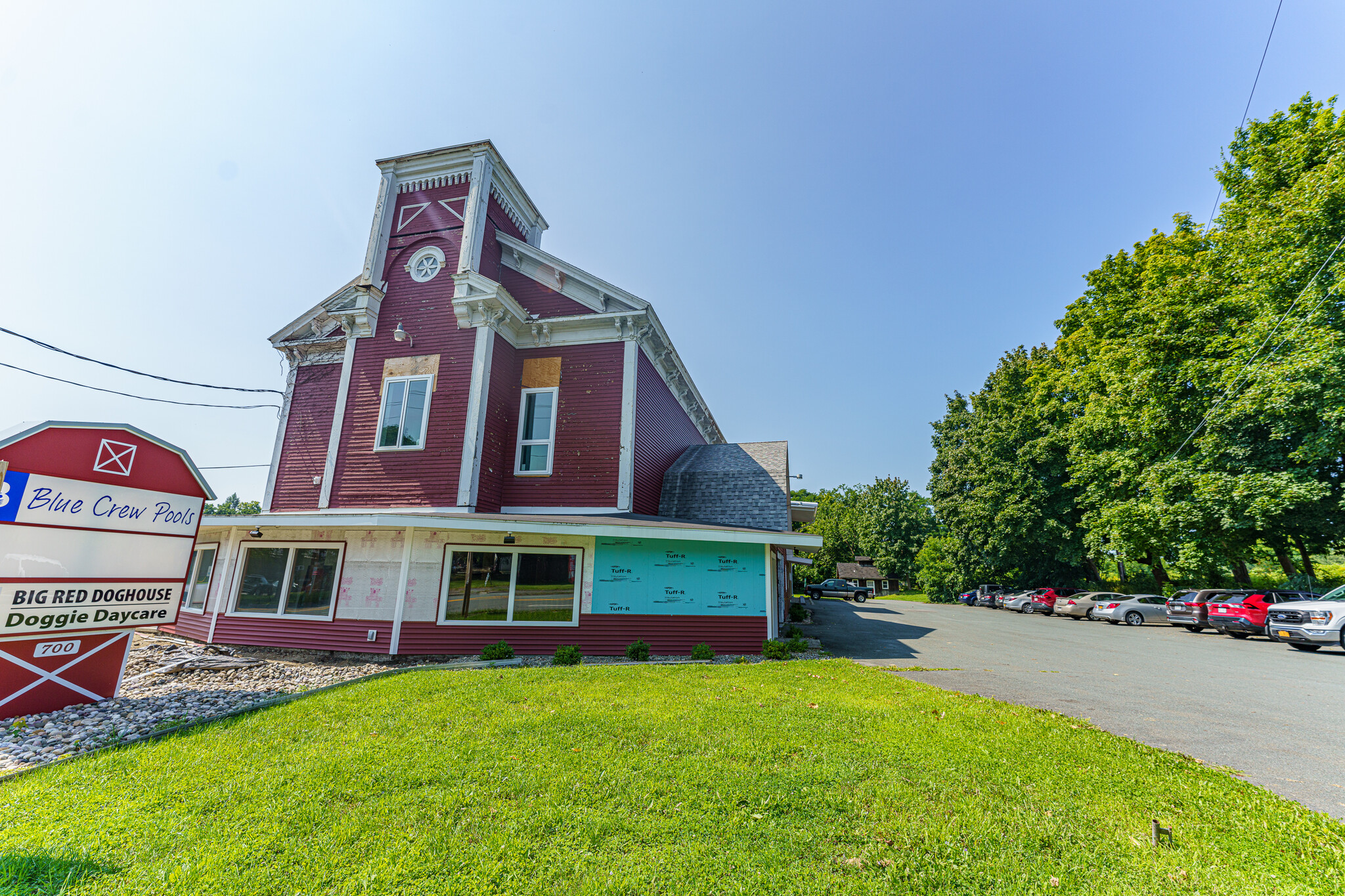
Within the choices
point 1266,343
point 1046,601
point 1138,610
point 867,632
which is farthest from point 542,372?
point 1046,601

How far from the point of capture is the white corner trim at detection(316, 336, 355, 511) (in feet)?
46.7

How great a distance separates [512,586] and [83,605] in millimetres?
6453

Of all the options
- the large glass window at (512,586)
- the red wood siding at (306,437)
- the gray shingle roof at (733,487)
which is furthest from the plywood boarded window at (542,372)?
the red wood siding at (306,437)

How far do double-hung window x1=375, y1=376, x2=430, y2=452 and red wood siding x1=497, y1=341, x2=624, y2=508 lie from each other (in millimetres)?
2072

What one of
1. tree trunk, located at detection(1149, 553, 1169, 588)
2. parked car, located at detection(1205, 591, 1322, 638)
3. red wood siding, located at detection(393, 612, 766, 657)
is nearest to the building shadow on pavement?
red wood siding, located at detection(393, 612, 766, 657)

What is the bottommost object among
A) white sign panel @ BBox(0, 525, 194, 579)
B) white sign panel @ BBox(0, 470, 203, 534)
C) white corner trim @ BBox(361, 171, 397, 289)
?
white sign panel @ BBox(0, 525, 194, 579)

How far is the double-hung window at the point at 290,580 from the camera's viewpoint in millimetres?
12008

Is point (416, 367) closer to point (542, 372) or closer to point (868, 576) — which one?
point (542, 372)

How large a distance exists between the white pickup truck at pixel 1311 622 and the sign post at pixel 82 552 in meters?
24.0

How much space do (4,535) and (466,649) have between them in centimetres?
695

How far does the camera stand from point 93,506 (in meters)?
7.32

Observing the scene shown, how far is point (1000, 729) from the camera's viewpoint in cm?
602

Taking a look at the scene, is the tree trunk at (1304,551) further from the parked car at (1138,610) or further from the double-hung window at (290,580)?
the double-hung window at (290,580)

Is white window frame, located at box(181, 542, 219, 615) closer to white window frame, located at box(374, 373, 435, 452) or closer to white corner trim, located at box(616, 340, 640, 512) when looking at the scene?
white window frame, located at box(374, 373, 435, 452)
